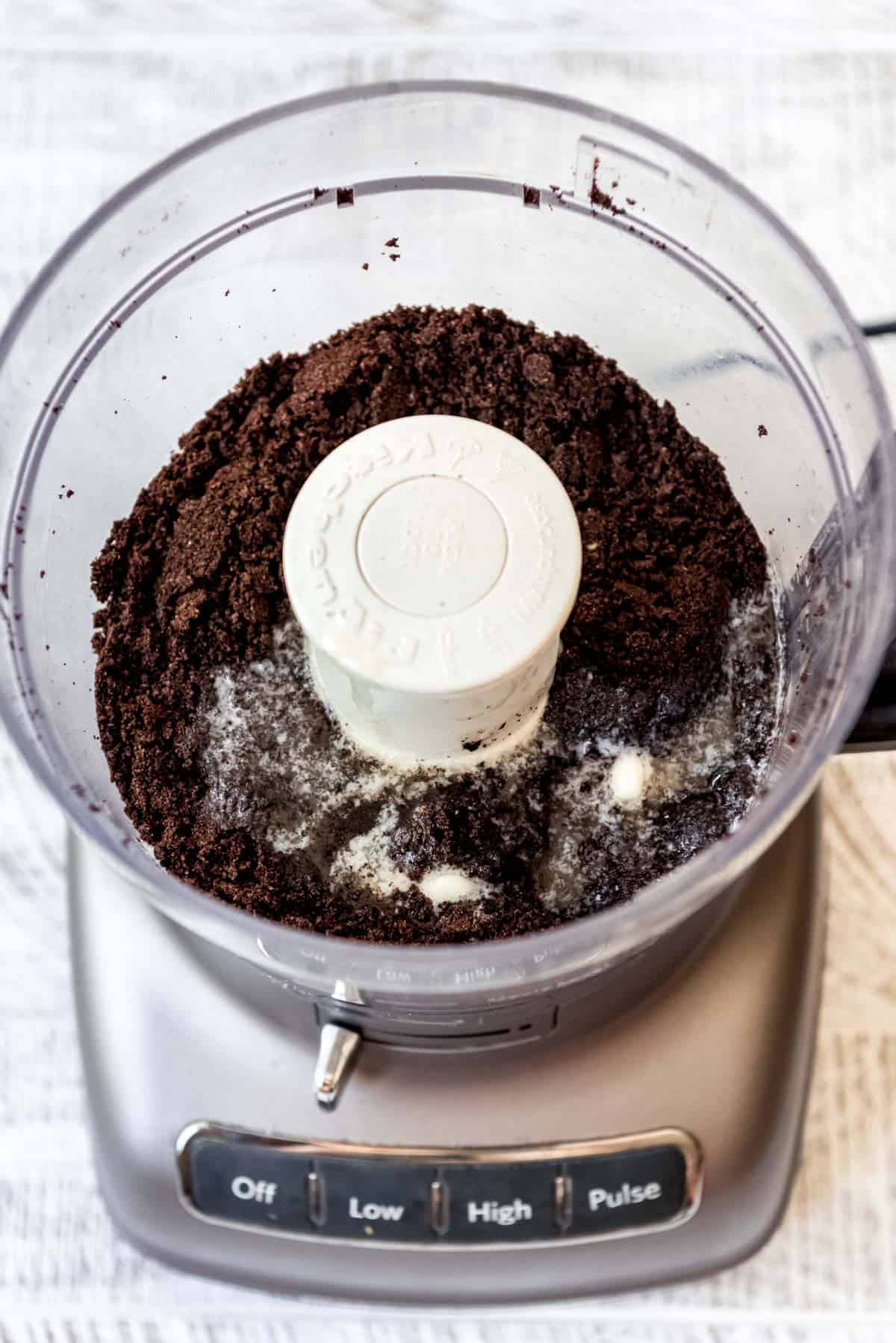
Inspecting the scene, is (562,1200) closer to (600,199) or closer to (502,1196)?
(502,1196)

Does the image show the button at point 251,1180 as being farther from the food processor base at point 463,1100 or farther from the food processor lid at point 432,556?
the food processor lid at point 432,556

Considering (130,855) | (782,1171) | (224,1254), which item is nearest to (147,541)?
(130,855)

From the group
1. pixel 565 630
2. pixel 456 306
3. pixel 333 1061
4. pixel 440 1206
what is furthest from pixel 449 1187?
pixel 456 306

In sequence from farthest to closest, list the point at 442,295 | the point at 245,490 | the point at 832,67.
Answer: the point at 832,67 → the point at 442,295 → the point at 245,490

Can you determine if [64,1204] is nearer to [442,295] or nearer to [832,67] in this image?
[442,295]

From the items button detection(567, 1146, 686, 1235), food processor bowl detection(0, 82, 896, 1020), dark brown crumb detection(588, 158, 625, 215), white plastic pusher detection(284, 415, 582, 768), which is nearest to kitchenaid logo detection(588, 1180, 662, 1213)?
button detection(567, 1146, 686, 1235)

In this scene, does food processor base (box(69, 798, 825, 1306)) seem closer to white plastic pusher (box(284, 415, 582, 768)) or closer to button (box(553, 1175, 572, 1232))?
button (box(553, 1175, 572, 1232))
